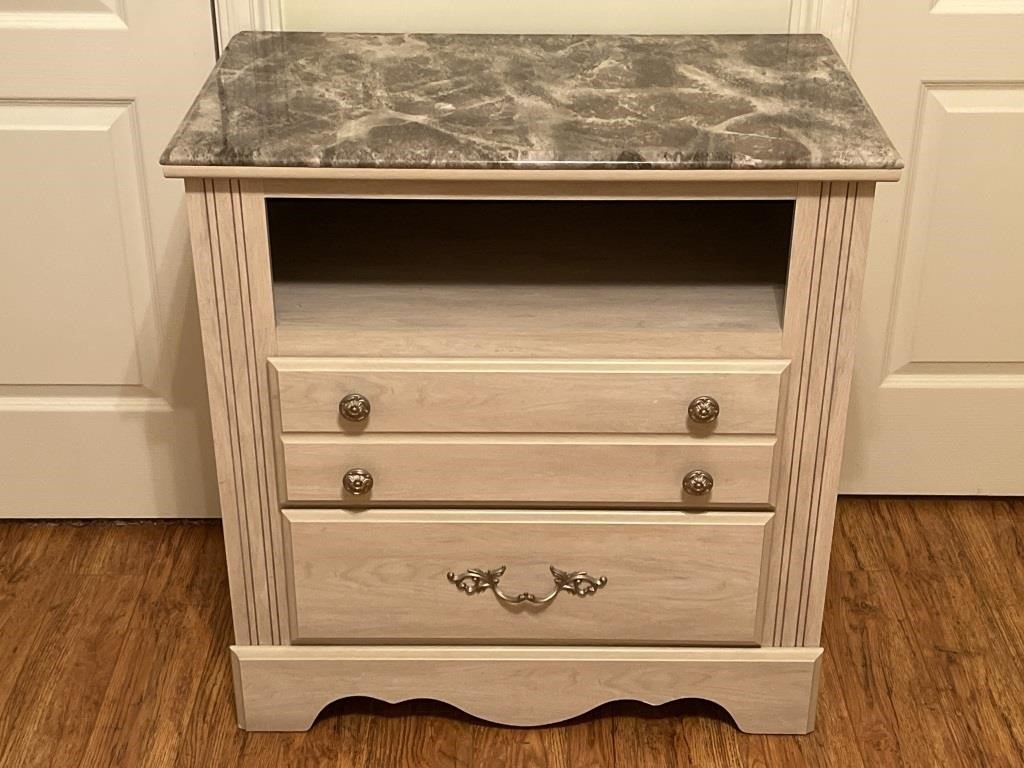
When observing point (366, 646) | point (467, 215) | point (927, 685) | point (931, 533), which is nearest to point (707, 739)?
point (927, 685)

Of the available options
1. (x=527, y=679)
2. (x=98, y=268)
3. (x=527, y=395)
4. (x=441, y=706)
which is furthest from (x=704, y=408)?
(x=98, y=268)

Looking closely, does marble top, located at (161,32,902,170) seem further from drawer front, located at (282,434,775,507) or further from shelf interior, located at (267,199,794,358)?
drawer front, located at (282,434,775,507)

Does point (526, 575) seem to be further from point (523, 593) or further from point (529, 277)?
point (529, 277)

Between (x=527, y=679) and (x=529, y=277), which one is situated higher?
(x=529, y=277)

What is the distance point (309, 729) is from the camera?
5.90 ft

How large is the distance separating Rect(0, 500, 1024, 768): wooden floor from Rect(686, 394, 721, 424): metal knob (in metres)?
0.51

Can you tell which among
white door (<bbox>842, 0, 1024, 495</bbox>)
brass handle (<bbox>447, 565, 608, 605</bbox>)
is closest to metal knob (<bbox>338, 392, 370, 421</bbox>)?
brass handle (<bbox>447, 565, 608, 605</bbox>)

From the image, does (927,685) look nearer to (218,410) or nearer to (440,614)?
(440,614)

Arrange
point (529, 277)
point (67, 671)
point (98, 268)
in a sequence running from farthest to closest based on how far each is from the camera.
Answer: point (98, 268), point (67, 671), point (529, 277)

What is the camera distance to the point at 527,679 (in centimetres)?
174

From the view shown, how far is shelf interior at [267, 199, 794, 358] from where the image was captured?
5.03ft

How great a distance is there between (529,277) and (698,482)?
1.09ft

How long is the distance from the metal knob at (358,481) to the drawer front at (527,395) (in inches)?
2.2

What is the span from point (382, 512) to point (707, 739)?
0.57 meters
